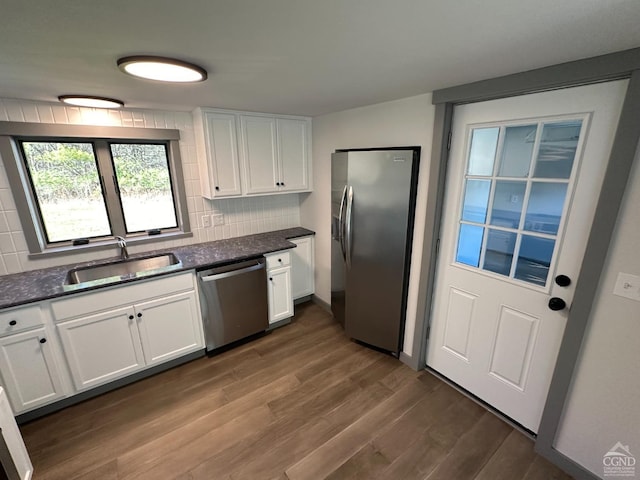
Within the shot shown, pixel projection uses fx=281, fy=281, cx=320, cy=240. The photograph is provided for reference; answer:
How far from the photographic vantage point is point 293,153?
2979 millimetres

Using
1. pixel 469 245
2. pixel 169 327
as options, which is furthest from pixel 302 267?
pixel 469 245

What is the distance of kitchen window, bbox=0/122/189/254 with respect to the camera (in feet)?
6.81

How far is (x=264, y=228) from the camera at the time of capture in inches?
128

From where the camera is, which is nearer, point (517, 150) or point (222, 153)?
point (517, 150)

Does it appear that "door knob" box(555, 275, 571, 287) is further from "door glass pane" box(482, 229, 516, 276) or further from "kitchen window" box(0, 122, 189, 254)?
"kitchen window" box(0, 122, 189, 254)

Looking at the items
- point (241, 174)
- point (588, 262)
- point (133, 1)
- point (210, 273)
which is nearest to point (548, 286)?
point (588, 262)

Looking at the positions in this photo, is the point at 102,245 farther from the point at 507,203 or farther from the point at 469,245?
the point at 507,203

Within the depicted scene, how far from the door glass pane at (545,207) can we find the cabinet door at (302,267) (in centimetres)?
208

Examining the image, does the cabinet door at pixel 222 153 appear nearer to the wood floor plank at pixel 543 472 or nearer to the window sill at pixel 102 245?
the window sill at pixel 102 245

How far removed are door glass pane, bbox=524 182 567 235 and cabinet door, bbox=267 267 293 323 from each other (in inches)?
79.2

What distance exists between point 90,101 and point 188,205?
106 centimetres

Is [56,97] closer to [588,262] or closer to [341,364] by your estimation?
[341,364]

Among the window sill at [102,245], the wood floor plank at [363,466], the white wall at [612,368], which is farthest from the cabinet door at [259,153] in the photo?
the white wall at [612,368]

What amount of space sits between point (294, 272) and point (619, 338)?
2533mm
